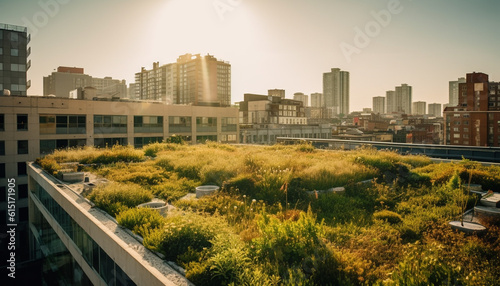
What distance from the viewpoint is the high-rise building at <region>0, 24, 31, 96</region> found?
65000 millimetres

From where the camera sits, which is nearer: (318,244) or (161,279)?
(161,279)

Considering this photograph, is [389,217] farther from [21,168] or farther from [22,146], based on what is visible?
[21,168]

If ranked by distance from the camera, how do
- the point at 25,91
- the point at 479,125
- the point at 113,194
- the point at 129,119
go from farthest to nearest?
the point at 479,125 < the point at 25,91 < the point at 129,119 < the point at 113,194

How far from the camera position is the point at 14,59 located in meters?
66.3

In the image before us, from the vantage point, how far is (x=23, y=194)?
122ft

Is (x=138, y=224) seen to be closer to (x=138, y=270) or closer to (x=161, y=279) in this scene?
(x=138, y=270)

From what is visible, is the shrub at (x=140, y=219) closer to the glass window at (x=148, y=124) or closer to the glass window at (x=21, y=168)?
the glass window at (x=21, y=168)

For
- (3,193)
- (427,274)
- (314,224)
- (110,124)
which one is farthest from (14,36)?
(427,274)

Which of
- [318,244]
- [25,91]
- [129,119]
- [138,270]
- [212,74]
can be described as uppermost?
[212,74]

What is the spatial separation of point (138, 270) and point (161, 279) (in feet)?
3.52

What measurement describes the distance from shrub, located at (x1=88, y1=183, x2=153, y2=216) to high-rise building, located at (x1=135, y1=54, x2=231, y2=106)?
418 feet

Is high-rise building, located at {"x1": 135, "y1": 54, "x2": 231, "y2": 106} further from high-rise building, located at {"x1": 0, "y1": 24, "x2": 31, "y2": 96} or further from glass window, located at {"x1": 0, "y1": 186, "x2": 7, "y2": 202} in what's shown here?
glass window, located at {"x1": 0, "y1": 186, "x2": 7, "y2": 202}

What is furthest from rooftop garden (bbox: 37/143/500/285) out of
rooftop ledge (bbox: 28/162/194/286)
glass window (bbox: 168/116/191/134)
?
glass window (bbox: 168/116/191/134)

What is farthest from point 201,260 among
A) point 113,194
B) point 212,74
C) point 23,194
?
point 212,74
